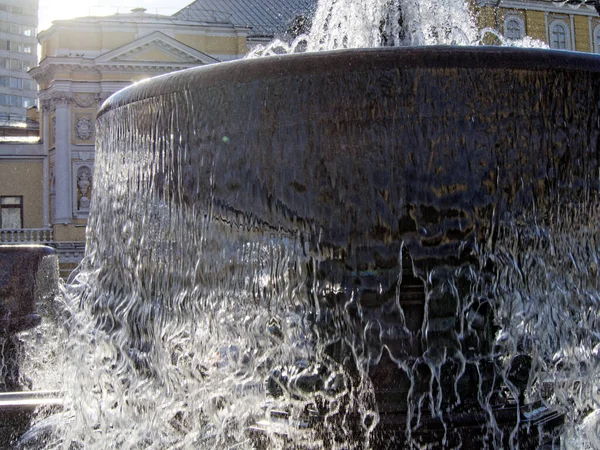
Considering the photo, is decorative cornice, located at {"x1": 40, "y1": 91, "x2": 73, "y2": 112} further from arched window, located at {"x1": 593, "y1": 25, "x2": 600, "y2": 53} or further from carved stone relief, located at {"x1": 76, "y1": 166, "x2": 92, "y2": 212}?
arched window, located at {"x1": 593, "y1": 25, "x2": 600, "y2": 53}

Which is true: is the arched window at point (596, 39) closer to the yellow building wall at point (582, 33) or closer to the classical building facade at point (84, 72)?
the yellow building wall at point (582, 33)

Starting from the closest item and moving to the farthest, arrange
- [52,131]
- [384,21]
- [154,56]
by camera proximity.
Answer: [384,21] → [154,56] → [52,131]

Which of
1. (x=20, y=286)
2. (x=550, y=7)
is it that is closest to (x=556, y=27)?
(x=550, y=7)

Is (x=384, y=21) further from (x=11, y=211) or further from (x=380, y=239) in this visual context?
(x=11, y=211)

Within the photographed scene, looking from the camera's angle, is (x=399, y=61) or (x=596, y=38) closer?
(x=399, y=61)

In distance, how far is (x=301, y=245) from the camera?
2.62 metres

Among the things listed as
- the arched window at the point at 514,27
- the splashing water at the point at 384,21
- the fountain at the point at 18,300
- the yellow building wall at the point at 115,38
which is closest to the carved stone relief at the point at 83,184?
the yellow building wall at the point at 115,38

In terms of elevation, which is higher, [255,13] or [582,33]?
[255,13]

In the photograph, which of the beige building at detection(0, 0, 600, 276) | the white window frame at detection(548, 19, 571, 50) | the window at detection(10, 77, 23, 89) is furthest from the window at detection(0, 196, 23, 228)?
the window at detection(10, 77, 23, 89)

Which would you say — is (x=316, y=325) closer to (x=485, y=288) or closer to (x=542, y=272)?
(x=485, y=288)

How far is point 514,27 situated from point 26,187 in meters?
15.2

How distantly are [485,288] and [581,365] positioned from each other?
560 mm

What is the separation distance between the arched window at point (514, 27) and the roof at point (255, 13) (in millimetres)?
6592

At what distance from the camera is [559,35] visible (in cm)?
2464
